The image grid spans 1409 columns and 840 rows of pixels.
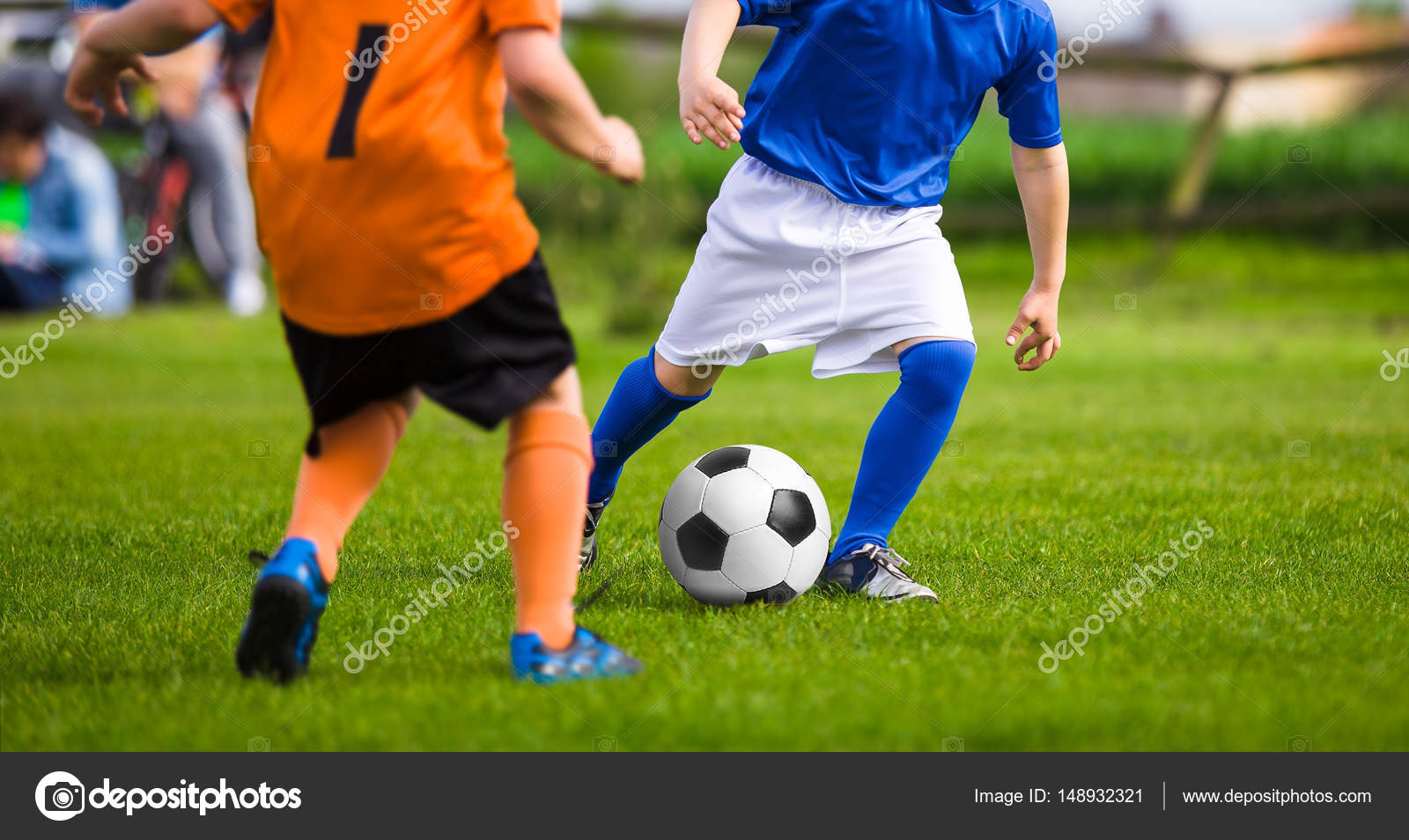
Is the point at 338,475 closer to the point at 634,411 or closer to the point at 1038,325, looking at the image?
the point at 634,411

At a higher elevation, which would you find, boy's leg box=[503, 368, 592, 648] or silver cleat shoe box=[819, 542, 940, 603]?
boy's leg box=[503, 368, 592, 648]

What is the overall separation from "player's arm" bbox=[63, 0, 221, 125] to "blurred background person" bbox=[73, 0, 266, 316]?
27.2ft

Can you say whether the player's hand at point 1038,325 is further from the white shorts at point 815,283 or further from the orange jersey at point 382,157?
the orange jersey at point 382,157

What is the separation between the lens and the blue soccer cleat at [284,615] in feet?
7.41

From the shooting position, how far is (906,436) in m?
3.06

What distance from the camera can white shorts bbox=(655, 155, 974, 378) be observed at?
9.91 ft

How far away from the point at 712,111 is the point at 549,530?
0.88 metres

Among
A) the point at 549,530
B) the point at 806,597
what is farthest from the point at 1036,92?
the point at 549,530

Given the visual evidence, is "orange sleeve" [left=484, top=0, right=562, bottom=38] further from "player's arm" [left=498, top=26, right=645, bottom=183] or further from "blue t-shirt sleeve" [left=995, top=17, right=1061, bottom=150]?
"blue t-shirt sleeve" [left=995, top=17, right=1061, bottom=150]

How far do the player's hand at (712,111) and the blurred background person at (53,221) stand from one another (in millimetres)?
8918

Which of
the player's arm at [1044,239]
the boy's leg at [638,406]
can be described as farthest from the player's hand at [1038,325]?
the boy's leg at [638,406]

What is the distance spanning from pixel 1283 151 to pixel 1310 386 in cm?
941
